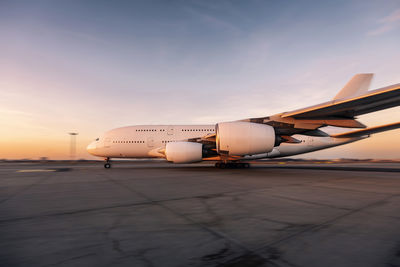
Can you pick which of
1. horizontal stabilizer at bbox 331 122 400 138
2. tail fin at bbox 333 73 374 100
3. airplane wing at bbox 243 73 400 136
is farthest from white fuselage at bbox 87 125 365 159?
airplane wing at bbox 243 73 400 136

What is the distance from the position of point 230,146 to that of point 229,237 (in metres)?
7.34

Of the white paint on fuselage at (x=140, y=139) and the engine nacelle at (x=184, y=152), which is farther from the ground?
the white paint on fuselage at (x=140, y=139)

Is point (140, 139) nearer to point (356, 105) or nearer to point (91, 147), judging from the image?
point (91, 147)

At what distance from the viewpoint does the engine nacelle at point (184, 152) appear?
36.6ft

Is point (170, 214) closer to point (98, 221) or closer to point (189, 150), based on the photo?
point (98, 221)

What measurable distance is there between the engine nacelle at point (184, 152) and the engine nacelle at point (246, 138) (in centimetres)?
198

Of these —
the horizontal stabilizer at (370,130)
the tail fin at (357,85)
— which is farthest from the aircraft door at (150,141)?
the tail fin at (357,85)

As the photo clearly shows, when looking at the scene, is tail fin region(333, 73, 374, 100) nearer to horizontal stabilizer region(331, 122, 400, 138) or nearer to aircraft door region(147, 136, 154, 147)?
horizontal stabilizer region(331, 122, 400, 138)

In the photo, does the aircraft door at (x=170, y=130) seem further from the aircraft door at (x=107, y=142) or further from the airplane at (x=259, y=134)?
the aircraft door at (x=107, y=142)

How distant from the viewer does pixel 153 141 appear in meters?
14.5

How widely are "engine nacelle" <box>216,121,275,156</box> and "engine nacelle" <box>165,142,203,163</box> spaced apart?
6.51 feet

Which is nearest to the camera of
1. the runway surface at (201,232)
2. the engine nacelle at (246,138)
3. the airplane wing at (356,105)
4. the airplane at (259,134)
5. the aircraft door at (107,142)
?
the runway surface at (201,232)

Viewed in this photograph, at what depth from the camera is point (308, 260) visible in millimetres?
1787

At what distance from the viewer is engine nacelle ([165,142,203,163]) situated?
440 inches
